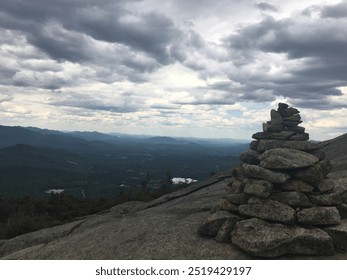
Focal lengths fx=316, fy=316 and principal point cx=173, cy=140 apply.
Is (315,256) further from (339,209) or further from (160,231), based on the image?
(160,231)

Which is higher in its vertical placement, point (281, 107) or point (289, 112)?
point (281, 107)

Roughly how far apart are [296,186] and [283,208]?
2395mm

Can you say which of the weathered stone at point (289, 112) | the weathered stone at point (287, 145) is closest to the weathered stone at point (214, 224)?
the weathered stone at point (287, 145)

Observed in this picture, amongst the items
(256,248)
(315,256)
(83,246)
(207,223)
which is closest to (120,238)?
(83,246)

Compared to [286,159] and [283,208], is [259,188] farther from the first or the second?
[286,159]

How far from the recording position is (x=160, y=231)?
26.0 metres

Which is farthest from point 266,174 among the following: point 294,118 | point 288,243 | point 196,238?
point 294,118

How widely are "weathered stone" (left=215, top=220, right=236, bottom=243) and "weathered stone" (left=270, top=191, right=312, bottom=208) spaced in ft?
13.2

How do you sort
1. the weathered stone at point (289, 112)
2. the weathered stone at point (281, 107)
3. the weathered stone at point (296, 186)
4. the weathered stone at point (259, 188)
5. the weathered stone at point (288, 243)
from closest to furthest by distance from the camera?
1. the weathered stone at point (288, 243)
2. the weathered stone at point (259, 188)
3. the weathered stone at point (296, 186)
4. the weathered stone at point (289, 112)
5. the weathered stone at point (281, 107)

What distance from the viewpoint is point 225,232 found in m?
22.5

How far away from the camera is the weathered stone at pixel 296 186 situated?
23.5 meters

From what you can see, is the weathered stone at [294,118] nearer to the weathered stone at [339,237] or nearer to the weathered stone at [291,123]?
the weathered stone at [291,123]
